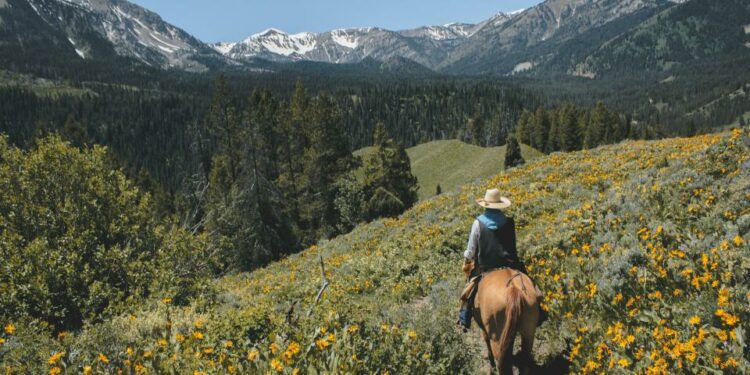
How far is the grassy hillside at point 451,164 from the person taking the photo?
2704 inches

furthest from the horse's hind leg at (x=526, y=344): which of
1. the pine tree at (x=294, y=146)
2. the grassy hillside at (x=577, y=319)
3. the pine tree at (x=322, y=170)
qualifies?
the pine tree at (x=294, y=146)

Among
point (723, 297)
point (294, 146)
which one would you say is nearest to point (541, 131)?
point (294, 146)

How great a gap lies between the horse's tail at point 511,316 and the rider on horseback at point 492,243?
118cm

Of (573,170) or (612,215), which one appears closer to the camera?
(612,215)

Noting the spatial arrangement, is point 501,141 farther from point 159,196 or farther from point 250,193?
point 250,193

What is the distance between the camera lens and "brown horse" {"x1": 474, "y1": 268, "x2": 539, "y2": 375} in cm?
648

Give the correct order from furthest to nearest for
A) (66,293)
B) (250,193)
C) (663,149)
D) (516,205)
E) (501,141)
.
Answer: (501,141) < (250,193) < (663,149) < (516,205) < (66,293)

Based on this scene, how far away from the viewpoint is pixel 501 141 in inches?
7234

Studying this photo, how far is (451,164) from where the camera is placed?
7675 centimetres

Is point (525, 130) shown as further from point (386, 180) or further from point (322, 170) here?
point (322, 170)

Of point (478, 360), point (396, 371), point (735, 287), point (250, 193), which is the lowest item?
point (250, 193)

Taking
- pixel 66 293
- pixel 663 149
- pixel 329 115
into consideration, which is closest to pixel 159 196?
pixel 329 115

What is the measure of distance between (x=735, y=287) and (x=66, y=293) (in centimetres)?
1545

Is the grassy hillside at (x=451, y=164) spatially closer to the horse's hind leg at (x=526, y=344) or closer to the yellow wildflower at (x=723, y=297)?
the horse's hind leg at (x=526, y=344)
